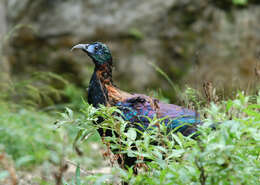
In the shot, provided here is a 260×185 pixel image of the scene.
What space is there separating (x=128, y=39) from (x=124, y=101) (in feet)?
16.8

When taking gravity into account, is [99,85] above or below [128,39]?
above

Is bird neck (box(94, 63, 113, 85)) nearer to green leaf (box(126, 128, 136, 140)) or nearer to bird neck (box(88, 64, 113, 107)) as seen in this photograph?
bird neck (box(88, 64, 113, 107))

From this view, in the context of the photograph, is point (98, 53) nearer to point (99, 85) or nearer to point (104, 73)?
point (104, 73)

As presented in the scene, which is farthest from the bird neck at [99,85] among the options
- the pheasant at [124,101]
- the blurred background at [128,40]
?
the blurred background at [128,40]

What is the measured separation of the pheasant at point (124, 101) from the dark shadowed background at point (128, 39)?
4507 mm

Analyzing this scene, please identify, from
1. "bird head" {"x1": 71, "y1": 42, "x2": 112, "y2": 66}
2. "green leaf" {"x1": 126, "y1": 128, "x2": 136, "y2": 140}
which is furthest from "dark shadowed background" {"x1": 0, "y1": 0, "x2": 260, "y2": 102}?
"green leaf" {"x1": 126, "y1": 128, "x2": 136, "y2": 140}

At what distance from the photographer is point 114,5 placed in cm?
827

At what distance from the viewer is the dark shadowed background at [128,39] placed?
816 cm

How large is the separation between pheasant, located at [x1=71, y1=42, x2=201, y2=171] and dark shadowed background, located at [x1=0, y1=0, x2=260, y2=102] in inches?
177

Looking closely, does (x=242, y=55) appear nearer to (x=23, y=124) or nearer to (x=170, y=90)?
(x=170, y=90)

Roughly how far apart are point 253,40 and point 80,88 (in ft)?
12.9

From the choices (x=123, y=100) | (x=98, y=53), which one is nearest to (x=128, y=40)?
(x=98, y=53)

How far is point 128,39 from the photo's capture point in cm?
821

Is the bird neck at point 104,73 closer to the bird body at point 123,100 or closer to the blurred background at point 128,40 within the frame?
the bird body at point 123,100
